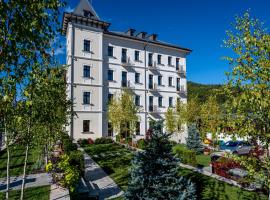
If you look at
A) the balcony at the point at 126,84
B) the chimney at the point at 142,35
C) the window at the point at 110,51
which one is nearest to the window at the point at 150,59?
the chimney at the point at 142,35

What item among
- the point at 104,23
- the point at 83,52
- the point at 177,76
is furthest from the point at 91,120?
the point at 177,76

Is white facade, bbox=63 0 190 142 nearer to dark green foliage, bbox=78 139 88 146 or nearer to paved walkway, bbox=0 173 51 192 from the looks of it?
dark green foliage, bbox=78 139 88 146

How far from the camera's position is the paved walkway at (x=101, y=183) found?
11.6 m

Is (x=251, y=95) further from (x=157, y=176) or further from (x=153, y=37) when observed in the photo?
(x=153, y=37)

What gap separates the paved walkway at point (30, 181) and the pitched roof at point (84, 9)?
23.7 meters

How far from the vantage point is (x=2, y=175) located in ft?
48.4

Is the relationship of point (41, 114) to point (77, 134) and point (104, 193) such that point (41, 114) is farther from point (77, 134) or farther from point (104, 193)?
point (77, 134)

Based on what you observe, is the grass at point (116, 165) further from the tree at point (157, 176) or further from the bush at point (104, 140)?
the bush at point (104, 140)

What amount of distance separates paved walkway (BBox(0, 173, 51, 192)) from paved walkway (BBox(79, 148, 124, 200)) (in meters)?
2.23

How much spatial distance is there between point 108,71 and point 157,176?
91.5ft

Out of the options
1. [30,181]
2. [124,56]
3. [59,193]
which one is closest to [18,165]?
[30,181]

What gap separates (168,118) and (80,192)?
76.2 feet

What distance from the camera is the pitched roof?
32781 mm

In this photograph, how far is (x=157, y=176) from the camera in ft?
27.8
